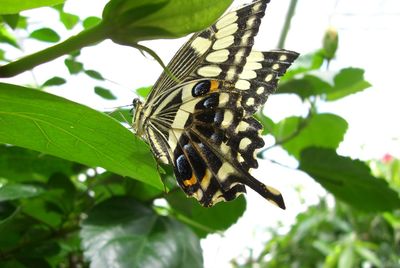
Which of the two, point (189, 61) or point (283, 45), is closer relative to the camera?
point (189, 61)

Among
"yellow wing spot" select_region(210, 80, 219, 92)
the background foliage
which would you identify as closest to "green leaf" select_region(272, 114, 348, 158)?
the background foliage

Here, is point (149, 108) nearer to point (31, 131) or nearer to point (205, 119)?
point (205, 119)

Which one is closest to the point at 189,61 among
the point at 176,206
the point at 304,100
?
the point at 176,206

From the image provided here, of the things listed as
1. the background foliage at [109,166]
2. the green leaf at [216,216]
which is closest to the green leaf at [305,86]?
the background foliage at [109,166]

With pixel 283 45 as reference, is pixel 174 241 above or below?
below

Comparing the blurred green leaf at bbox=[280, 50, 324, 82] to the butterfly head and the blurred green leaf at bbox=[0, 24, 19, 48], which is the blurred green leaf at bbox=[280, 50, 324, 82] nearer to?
the butterfly head

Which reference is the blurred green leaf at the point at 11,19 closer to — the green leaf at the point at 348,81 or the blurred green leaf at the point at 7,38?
the blurred green leaf at the point at 7,38

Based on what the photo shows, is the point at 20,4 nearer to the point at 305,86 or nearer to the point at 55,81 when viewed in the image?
the point at 55,81
